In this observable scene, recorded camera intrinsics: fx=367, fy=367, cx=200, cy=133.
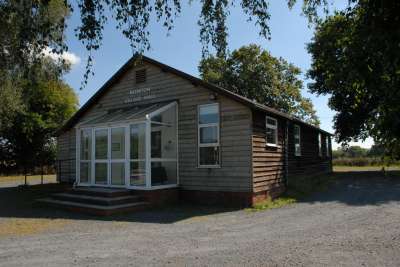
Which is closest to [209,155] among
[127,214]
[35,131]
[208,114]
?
[208,114]

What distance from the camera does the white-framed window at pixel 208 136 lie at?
12.9 metres

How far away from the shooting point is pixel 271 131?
1412 centimetres

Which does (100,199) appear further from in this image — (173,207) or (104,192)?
(173,207)

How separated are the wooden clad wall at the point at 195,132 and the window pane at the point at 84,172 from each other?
9.97 ft

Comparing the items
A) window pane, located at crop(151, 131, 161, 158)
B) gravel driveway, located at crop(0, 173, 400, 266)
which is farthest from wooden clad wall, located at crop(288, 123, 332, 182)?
window pane, located at crop(151, 131, 161, 158)

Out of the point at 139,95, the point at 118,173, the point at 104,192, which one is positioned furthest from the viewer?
the point at 139,95

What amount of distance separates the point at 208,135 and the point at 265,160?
7.34 feet

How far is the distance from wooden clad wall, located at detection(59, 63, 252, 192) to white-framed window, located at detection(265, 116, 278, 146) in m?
1.65

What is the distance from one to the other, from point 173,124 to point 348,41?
11501mm

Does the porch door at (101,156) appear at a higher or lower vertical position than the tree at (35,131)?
lower

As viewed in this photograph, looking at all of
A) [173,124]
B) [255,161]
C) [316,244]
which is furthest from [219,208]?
A: [316,244]

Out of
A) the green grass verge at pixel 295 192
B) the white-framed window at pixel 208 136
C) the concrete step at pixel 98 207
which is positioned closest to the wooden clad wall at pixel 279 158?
the green grass verge at pixel 295 192

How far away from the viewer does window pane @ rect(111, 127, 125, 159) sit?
13570 millimetres

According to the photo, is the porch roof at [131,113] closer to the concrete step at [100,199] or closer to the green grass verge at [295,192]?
the concrete step at [100,199]
